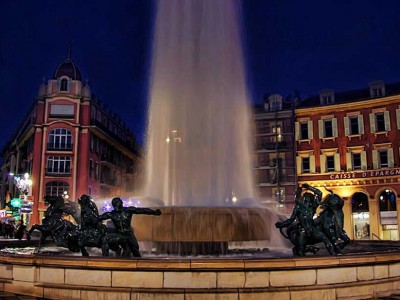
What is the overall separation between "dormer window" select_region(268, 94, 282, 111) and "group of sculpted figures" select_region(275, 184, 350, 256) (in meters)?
41.4

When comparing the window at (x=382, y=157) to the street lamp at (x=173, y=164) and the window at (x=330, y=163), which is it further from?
the street lamp at (x=173, y=164)

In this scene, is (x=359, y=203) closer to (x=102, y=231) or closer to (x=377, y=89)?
(x=377, y=89)

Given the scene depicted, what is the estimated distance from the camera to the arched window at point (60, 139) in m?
50.5

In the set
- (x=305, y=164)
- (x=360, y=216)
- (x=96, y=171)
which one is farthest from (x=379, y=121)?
(x=96, y=171)

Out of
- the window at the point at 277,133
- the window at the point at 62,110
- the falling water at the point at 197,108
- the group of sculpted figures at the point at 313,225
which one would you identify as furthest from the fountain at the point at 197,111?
the window at the point at 62,110

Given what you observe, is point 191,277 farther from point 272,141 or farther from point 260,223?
point 272,141

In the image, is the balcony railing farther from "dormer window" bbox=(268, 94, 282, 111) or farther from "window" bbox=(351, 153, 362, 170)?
"window" bbox=(351, 153, 362, 170)

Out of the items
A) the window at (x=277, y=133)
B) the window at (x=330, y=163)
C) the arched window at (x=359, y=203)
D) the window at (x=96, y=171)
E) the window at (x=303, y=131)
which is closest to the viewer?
the arched window at (x=359, y=203)

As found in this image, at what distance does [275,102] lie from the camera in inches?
1998

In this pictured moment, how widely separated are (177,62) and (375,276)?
442 inches

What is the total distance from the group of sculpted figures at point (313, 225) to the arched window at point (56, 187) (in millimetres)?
43764

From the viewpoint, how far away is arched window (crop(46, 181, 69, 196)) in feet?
162

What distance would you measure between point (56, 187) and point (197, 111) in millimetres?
38045

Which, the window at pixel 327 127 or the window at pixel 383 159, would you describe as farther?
the window at pixel 327 127
